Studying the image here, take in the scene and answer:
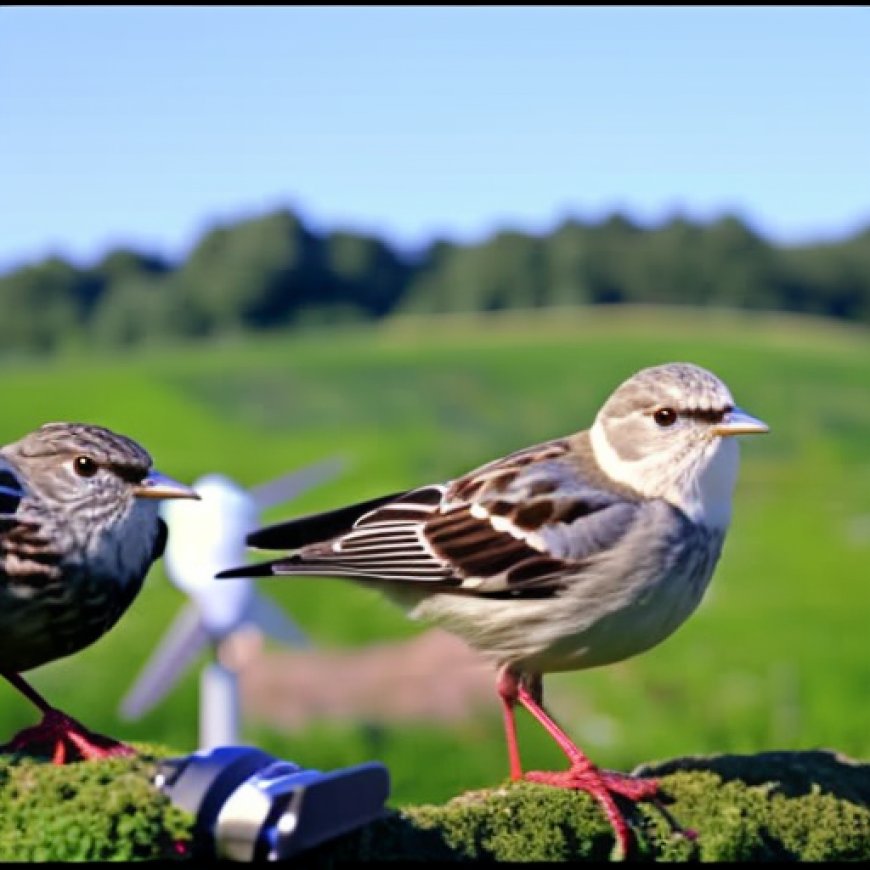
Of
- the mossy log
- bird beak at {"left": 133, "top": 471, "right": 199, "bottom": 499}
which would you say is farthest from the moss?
bird beak at {"left": 133, "top": 471, "right": 199, "bottom": 499}

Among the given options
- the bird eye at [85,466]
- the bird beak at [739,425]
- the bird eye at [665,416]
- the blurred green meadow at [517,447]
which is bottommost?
the blurred green meadow at [517,447]

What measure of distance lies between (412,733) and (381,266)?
792 inches

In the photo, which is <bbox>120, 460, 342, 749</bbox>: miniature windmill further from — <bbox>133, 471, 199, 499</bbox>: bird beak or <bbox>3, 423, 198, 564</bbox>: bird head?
<bbox>133, 471, 199, 499</bbox>: bird beak

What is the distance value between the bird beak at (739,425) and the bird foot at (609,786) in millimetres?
924

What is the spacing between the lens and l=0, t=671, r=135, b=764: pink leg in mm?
3830

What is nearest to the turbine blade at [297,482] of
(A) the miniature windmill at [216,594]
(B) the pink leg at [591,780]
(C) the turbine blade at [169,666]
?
(A) the miniature windmill at [216,594]

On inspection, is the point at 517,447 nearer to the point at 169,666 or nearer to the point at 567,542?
the point at 169,666

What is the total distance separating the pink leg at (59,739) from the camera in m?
3.83

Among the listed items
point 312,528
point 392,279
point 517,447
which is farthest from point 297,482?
point 392,279

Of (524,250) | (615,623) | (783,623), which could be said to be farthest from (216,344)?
(615,623)

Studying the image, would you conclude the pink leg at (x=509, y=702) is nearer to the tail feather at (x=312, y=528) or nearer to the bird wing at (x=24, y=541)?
the tail feather at (x=312, y=528)

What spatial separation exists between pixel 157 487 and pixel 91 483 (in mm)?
174

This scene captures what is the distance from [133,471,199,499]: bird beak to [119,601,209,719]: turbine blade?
346cm

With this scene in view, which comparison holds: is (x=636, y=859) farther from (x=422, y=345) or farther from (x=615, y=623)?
(x=422, y=345)
